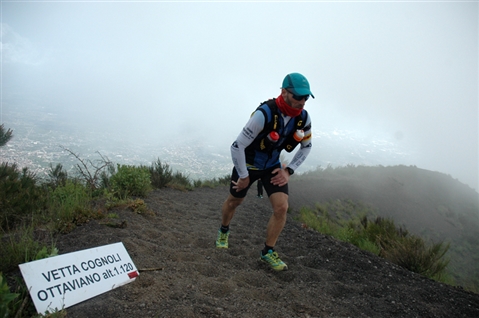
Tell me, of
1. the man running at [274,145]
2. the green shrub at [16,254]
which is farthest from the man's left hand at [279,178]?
the green shrub at [16,254]

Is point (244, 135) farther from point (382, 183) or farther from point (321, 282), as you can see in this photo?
point (382, 183)

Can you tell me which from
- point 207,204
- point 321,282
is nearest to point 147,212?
point 321,282

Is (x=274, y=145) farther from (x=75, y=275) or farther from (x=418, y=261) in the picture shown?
(x=418, y=261)

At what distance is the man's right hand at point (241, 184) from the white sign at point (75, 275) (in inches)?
56.8

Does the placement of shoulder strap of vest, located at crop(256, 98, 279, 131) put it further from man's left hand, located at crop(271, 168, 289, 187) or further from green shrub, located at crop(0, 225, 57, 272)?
green shrub, located at crop(0, 225, 57, 272)

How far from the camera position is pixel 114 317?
212cm

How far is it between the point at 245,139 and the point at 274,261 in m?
1.49

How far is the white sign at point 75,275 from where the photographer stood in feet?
7.19

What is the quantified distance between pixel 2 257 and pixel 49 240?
71cm

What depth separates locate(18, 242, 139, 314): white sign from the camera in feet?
7.19

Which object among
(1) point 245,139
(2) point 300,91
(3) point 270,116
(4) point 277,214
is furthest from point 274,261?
(2) point 300,91

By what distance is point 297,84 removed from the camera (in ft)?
11.0

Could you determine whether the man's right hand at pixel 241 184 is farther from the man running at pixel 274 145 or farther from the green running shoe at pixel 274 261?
the green running shoe at pixel 274 261

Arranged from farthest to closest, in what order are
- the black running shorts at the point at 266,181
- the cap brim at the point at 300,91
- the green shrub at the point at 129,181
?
1. the green shrub at the point at 129,181
2. the black running shorts at the point at 266,181
3. the cap brim at the point at 300,91
